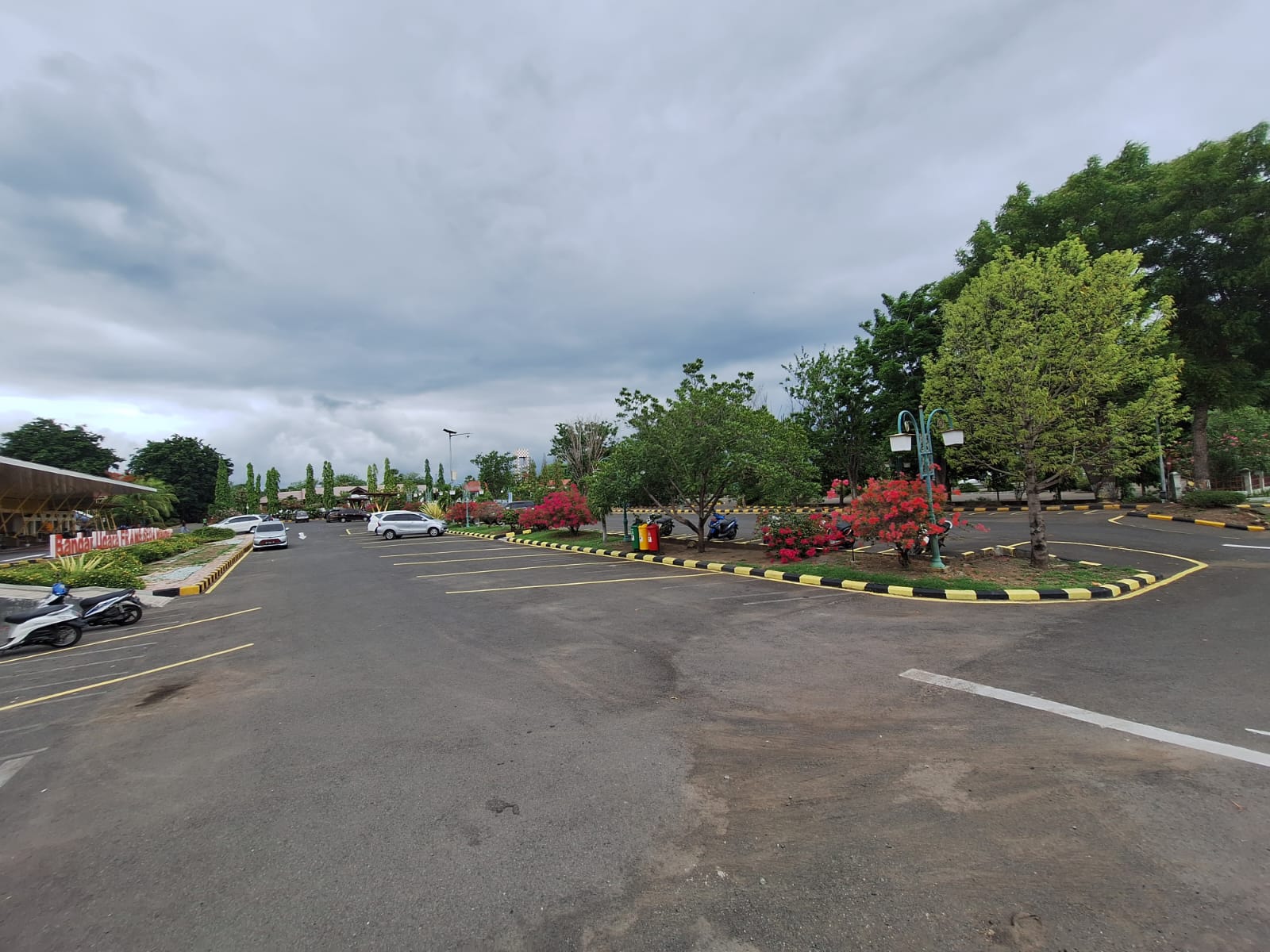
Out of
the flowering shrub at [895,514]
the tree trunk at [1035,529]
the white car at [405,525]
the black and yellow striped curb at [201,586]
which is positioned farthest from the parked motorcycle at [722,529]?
the white car at [405,525]

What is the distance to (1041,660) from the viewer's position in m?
5.74

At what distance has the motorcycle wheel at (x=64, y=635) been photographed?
8344 mm

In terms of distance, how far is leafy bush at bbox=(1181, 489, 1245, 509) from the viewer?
20.2m

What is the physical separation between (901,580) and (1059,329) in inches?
228

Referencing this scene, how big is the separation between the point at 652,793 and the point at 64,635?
10116 mm

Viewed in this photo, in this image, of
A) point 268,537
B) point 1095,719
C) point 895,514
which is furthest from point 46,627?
point 268,537

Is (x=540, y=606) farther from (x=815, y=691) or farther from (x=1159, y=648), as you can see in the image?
(x=1159, y=648)

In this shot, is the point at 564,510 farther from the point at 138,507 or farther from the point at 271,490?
the point at 271,490

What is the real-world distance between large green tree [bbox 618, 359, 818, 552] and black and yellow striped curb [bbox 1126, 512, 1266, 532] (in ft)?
46.6

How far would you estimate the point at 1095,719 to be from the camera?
166 inches

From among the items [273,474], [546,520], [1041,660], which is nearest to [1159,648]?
[1041,660]

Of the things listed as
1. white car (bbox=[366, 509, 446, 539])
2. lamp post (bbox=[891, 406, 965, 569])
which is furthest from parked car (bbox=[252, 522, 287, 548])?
lamp post (bbox=[891, 406, 965, 569])

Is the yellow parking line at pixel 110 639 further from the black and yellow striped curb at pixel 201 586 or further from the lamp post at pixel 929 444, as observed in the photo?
the lamp post at pixel 929 444

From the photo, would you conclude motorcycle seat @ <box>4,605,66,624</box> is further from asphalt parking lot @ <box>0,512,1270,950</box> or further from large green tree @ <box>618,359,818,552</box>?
large green tree @ <box>618,359,818,552</box>
